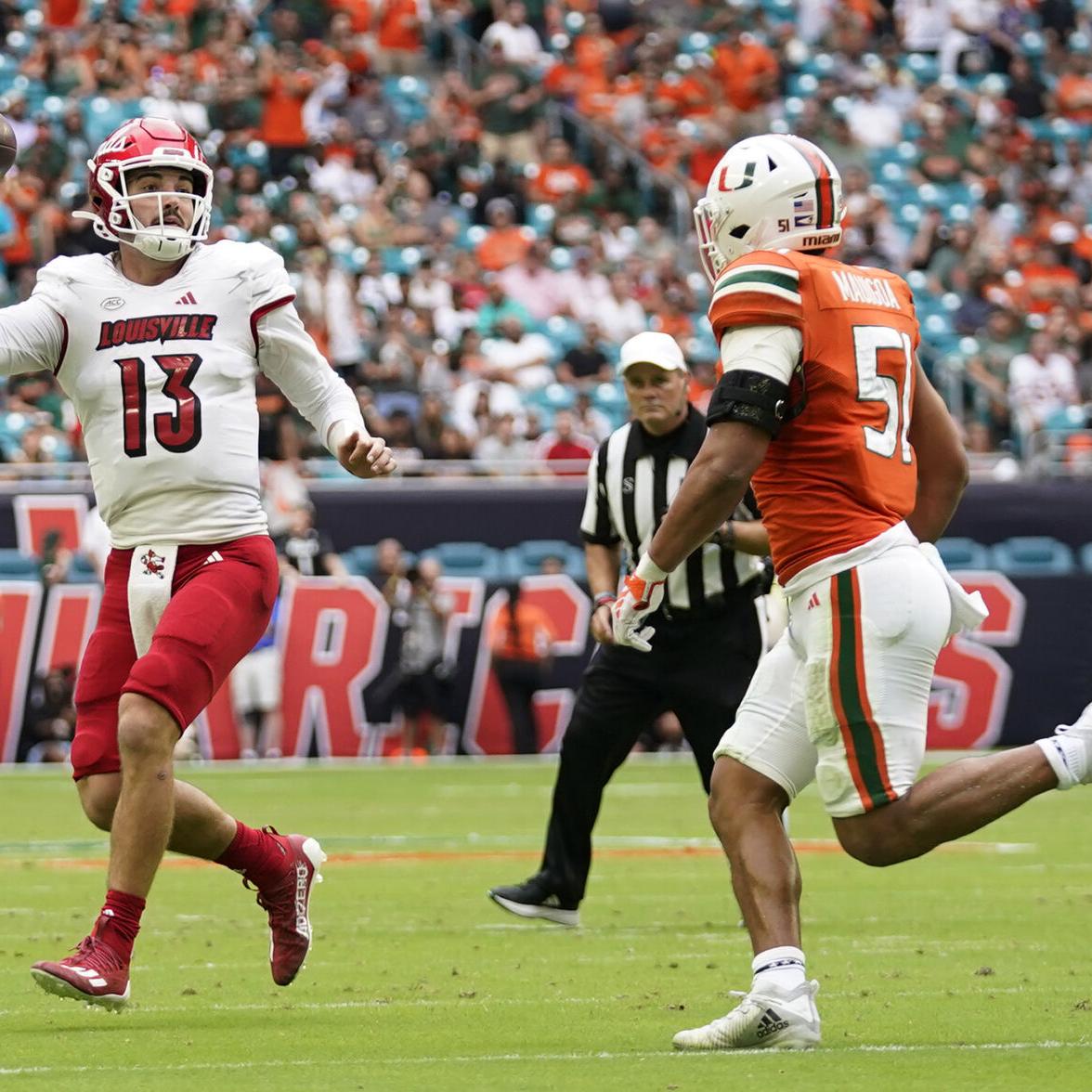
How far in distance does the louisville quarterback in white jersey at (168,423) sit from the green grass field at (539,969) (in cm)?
59

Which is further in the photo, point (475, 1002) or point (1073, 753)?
point (475, 1002)

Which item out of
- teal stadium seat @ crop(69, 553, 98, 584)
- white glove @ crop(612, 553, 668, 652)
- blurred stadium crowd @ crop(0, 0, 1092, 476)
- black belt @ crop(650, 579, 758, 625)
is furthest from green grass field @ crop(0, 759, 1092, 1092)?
blurred stadium crowd @ crop(0, 0, 1092, 476)

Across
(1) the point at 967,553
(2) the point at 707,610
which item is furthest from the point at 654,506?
(1) the point at 967,553

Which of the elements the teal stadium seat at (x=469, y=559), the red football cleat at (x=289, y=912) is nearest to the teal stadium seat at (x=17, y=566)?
the teal stadium seat at (x=469, y=559)

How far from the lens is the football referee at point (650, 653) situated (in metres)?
7.96

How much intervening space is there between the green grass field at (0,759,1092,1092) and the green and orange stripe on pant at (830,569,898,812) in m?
0.58

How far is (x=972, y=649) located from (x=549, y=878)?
10.4m

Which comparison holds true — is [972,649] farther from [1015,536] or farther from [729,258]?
[729,258]

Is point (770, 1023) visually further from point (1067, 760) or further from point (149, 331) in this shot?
point (149, 331)

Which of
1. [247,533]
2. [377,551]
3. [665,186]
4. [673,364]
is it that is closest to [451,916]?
[673,364]

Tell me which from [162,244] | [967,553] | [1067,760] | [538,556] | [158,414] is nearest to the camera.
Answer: [1067,760]

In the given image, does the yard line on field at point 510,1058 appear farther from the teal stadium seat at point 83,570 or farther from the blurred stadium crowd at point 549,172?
the blurred stadium crowd at point 549,172

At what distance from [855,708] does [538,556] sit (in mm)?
12625

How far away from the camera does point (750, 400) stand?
4.93 m
